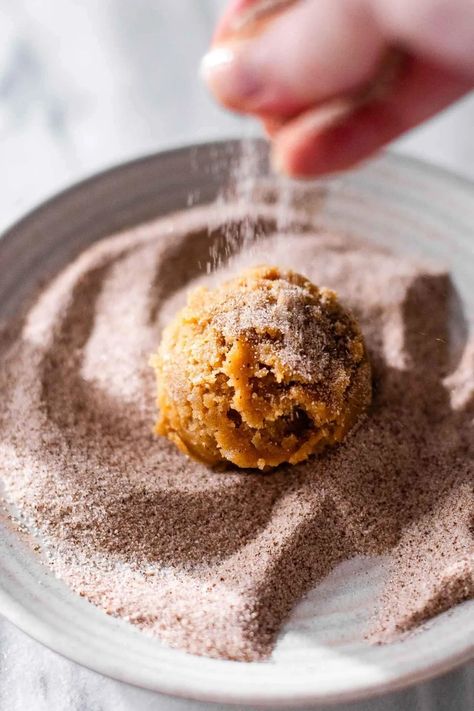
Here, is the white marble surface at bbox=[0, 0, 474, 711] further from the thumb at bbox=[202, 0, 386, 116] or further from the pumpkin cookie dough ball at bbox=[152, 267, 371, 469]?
the thumb at bbox=[202, 0, 386, 116]

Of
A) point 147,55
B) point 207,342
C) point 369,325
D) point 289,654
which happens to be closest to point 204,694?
point 289,654

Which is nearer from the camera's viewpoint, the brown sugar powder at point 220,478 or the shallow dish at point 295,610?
the shallow dish at point 295,610

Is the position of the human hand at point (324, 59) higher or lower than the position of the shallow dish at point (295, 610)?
higher

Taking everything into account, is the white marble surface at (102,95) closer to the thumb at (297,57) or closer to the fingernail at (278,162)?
the fingernail at (278,162)

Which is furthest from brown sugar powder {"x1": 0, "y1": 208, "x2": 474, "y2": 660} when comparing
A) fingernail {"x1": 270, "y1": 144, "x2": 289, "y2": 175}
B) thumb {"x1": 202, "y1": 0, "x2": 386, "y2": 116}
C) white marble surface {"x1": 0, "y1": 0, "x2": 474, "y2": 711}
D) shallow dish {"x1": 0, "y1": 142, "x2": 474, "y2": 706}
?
thumb {"x1": 202, "y1": 0, "x2": 386, "y2": 116}

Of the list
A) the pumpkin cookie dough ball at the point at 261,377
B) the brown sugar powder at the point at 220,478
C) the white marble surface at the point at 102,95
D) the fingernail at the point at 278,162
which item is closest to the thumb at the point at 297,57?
the fingernail at the point at 278,162

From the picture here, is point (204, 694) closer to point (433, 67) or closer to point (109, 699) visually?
point (109, 699)

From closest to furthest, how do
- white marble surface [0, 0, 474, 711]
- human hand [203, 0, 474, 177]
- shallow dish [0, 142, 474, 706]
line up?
human hand [203, 0, 474, 177], shallow dish [0, 142, 474, 706], white marble surface [0, 0, 474, 711]
